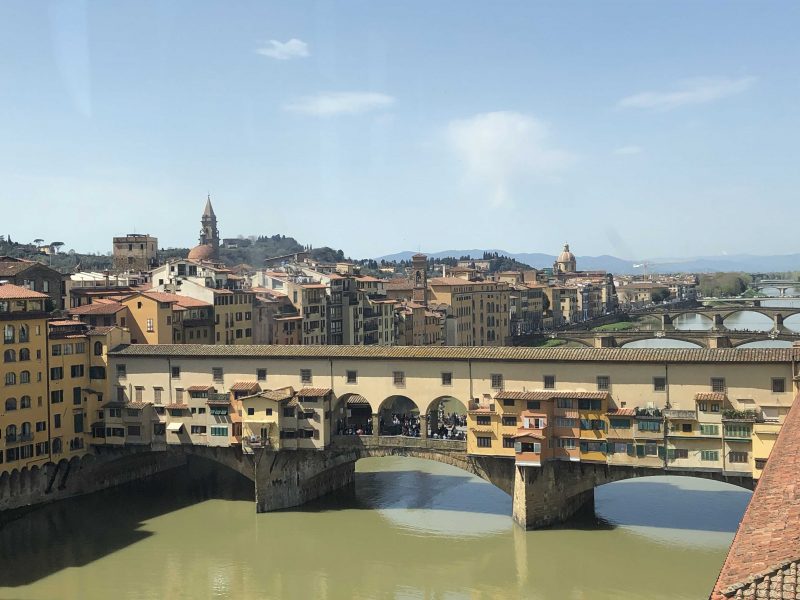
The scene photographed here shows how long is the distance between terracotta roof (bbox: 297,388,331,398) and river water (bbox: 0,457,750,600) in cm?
512

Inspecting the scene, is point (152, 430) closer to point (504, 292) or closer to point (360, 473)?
point (360, 473)

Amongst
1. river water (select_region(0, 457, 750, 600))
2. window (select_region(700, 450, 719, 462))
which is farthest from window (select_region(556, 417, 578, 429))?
window (select_region(700, 450, 719, 462))

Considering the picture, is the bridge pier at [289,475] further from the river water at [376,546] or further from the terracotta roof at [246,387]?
the terracotta roof at [246,387]

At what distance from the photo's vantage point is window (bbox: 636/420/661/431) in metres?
32.7

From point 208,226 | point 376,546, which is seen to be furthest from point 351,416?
point 208,226

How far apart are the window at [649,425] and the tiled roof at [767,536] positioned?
1516cm

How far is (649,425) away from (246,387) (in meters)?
17.3

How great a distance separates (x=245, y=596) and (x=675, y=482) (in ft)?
69.9

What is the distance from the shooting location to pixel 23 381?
38031mm

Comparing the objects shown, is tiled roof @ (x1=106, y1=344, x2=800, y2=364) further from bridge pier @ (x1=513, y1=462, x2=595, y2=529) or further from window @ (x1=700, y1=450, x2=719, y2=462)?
bridge pier @ (x1=513, y1=462, x2=595, y2=529)

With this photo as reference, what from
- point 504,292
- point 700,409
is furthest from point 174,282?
point 504,292

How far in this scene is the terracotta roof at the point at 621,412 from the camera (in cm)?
3309

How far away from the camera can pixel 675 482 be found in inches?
1601

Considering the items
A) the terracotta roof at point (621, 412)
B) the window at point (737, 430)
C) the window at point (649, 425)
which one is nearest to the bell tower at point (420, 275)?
the terracotta roof at point (621, 412)
